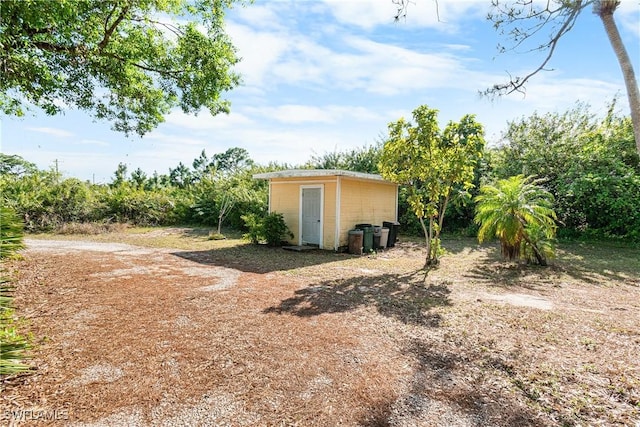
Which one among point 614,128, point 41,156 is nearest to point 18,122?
point 41,156

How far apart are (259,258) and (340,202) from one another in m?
2.86

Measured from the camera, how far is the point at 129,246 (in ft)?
32.0

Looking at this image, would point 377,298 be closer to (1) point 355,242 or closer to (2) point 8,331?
(2) point 8,331

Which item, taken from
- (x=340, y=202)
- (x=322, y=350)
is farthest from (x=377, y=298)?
(x=340, y=202)

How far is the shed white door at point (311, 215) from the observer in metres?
9.90

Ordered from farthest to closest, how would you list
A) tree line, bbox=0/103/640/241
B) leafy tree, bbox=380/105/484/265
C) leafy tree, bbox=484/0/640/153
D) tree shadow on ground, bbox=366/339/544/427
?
tree line, bbox=0/103/640/241
leafy tree, bbox=380/105/484/265
leafy tree, bbox=484/0/640/153
tree shadow on ground, bbox=366/339/544/427

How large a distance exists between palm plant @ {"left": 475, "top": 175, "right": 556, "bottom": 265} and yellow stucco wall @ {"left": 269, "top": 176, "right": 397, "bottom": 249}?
3702mm

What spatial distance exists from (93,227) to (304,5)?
39.9 ft

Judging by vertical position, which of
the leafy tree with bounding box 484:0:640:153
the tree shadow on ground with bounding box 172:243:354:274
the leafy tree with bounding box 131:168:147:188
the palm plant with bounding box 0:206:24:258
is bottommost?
the tree shadow on ground with bounding box 172:243:354:274

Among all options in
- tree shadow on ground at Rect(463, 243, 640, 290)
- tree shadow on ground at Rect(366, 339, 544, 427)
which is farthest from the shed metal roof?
tree shadow on ground at Rect(366, 339, 544, 427)

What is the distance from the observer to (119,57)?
19.5 feet

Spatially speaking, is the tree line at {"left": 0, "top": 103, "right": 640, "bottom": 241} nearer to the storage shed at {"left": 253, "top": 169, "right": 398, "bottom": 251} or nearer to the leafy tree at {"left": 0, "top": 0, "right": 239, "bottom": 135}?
the storage shed at {"left": 253, "top": 169, "right": 398, "bottom": 251}

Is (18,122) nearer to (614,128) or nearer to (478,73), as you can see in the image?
(478,73)

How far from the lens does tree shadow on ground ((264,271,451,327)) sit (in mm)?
4270
